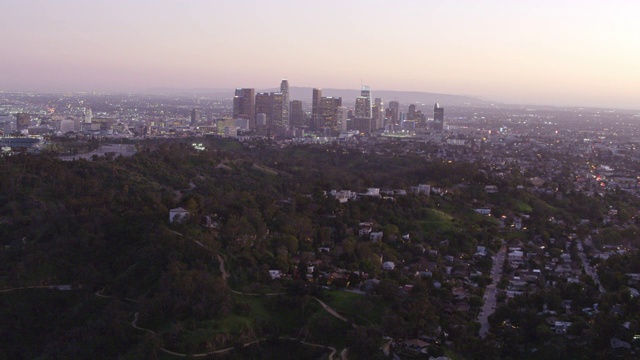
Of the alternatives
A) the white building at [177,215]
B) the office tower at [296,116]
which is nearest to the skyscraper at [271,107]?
the office tower at [296,116]

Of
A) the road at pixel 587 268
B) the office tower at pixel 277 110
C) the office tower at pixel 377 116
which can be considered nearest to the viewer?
the road at pixel 587 268

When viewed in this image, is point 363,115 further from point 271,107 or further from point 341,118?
point 271,107

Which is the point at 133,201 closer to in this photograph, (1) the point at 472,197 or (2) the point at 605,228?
(1) the point at 472,197

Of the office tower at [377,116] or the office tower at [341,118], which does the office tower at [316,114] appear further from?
the office tower at [377,116]

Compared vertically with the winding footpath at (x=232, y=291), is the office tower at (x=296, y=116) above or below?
above

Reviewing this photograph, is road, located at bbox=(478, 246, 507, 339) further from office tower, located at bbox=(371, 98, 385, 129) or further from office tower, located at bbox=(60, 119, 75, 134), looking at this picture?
office tower, located at bbox=(371, 98, 385, 129)

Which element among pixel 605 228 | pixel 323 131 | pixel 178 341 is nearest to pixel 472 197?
pixel 605 228

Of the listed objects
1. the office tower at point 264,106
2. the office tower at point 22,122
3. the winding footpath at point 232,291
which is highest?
the office tower at point 264,106

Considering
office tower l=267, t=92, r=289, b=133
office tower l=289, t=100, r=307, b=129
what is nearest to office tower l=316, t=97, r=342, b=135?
office tower l=289, t=100, r=307, b=129
